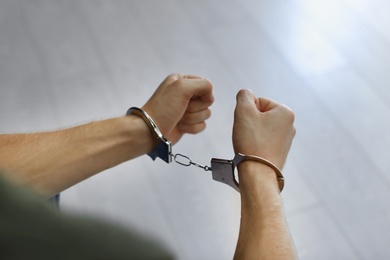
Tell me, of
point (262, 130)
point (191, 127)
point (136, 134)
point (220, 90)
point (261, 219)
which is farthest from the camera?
point (220, 90)

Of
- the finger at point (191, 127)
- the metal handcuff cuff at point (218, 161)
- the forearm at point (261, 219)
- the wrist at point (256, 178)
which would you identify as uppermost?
the finger at point (191, 127)

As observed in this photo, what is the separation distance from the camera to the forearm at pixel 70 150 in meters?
0.86

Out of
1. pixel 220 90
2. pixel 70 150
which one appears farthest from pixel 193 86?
pixel 220 90

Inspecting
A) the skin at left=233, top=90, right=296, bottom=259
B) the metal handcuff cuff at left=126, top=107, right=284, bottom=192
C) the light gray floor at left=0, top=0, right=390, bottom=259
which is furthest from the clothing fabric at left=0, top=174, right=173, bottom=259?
the light gray floor at left=0, top=0, right=390, bottom=259

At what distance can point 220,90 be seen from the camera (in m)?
1.64

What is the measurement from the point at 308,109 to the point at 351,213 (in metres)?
0.40

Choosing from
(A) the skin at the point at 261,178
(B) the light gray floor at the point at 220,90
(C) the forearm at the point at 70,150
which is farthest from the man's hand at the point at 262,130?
(B) the light gray floor at the point at 220,90

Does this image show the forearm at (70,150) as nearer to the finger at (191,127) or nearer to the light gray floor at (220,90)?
the finger at (191,127)

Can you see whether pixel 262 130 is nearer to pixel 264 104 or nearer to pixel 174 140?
pixel 264 104

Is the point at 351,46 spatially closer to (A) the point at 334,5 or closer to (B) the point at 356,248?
(A) the point at 334,5

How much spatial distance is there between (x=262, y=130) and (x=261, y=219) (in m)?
0.20

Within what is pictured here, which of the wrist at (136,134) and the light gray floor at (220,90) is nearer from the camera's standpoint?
the wrist at (136,134)

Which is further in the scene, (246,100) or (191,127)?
(191,127)

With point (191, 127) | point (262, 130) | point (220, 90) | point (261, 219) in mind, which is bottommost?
point (261, 219)
